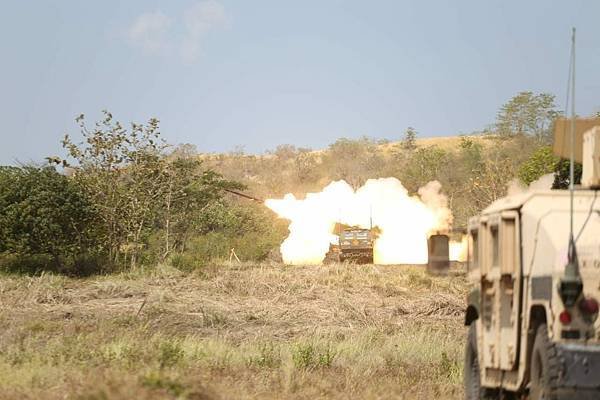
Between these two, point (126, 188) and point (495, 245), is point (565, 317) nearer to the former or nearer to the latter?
Result: point (495, 245)

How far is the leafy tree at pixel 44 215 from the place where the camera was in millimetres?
39094

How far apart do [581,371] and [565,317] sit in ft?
1.48

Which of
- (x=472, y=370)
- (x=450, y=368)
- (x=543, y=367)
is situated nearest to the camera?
(x=543, y=367)

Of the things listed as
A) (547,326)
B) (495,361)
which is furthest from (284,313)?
(547,326)

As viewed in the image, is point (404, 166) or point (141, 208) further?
point (404, 166)

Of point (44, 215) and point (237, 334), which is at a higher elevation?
point (44, 215)

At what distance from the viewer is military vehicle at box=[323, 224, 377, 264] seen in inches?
1934

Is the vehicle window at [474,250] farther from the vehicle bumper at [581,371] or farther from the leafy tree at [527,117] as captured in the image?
the leafy tree at [527,117]

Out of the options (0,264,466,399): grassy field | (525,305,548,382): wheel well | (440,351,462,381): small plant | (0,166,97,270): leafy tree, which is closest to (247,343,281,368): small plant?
(0,264,466,399): grassy field

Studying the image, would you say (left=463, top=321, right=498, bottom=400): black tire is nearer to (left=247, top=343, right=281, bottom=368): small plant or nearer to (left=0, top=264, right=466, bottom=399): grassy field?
(left=0, top=264, right=466, bottom=399): grassy field

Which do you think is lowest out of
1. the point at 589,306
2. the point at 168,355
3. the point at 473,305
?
the point at 168,355

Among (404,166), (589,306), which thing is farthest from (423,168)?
(589,306)

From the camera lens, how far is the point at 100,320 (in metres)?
23.5

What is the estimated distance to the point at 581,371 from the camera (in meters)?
8.20
